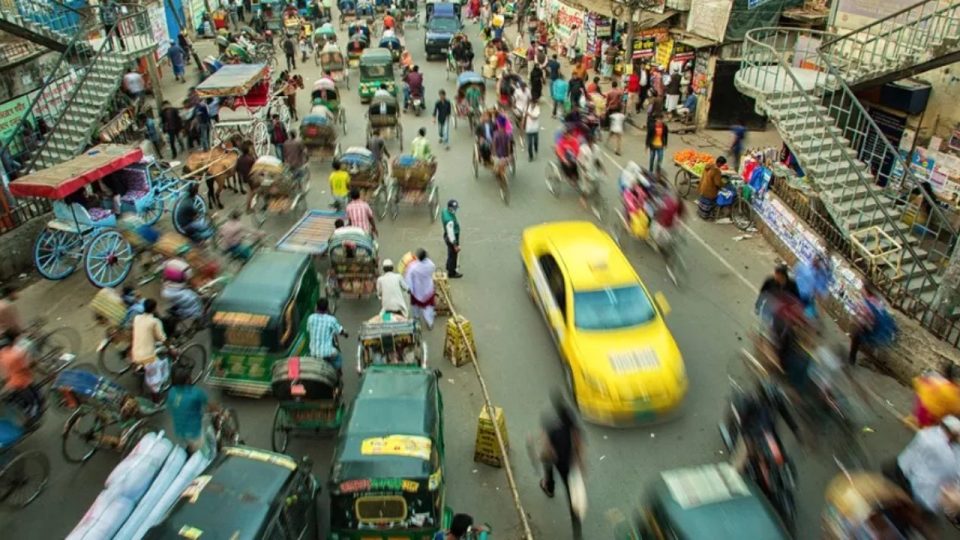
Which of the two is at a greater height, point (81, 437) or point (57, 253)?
point (57, 253)

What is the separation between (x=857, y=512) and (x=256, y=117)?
1703 cm

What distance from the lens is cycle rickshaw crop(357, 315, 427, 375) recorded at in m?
9.64

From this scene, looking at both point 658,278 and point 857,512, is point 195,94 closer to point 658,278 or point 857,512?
point 658,278

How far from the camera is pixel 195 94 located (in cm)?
1941

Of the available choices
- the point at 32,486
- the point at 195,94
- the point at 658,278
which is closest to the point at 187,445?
the point at 32,486

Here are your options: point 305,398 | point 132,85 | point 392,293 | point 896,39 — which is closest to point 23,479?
point 305,398

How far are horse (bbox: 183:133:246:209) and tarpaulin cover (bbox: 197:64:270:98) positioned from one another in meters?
1.45

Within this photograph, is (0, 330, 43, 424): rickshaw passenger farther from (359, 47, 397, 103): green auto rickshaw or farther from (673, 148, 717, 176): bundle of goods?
(359, 47, 397, 103): green auto rickshaw

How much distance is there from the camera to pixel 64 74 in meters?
18.0

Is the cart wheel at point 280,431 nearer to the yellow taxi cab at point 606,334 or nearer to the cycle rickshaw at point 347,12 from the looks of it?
the yellow taxi cab at point 606,334

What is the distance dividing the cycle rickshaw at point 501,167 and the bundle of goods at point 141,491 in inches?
414

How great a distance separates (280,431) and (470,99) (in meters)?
15.0

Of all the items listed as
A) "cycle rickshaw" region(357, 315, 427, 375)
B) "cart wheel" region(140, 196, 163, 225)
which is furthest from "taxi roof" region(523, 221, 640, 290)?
"cart wheel" region(140, 196, 163, 225)

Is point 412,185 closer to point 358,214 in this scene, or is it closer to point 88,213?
point 358,214
